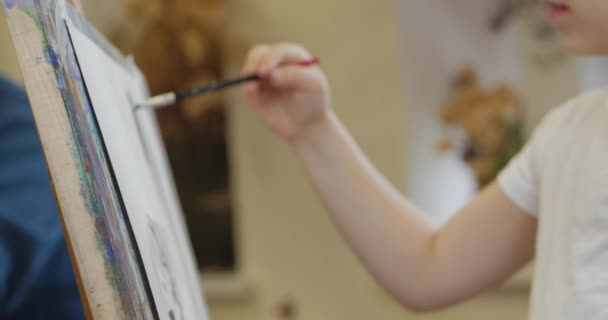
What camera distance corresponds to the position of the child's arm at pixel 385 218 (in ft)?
2.58

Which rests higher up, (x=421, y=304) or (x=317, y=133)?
(x=317, y=133)

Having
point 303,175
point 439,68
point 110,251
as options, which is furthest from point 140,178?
point 439,68

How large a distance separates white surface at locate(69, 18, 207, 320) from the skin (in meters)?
0.16

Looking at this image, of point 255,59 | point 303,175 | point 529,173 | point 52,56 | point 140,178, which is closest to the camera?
point 52,56

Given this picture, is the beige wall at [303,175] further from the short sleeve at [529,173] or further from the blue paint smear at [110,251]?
the blue paint smear at [110,251]

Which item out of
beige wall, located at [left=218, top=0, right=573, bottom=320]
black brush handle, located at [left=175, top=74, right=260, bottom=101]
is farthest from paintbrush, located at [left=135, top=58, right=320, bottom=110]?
beige wall, located at [left=218, top=0, right=573, bottom=320]

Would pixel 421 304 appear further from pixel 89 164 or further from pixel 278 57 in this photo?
pixel 89 164

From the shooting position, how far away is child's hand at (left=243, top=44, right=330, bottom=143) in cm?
84

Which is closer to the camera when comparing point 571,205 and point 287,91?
point 571,205

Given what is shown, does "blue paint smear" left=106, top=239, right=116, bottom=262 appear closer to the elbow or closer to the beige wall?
the elbow

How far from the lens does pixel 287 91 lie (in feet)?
2.86

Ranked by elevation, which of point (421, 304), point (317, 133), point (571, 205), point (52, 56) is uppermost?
point (52, 56)

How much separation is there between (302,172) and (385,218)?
1.22 metres

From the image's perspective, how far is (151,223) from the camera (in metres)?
0.56
